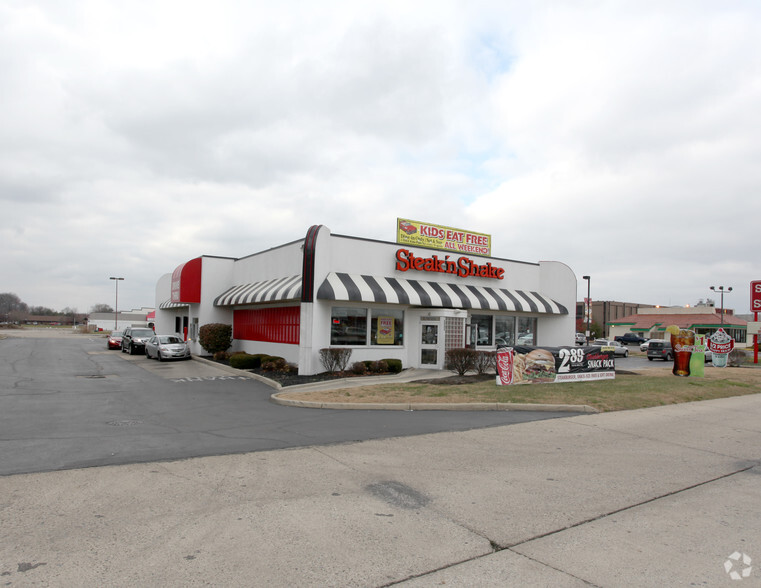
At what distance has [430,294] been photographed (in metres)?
21.7

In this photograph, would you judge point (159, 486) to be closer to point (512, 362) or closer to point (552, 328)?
point (512, 362)

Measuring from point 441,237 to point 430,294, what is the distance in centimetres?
355

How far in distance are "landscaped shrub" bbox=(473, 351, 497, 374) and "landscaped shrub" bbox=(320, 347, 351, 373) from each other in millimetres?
4765

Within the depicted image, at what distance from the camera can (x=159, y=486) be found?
6160 millimetres

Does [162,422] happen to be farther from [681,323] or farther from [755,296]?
[681,323]

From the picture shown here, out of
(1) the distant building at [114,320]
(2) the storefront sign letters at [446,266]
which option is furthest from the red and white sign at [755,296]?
(1) the distant building at [114,320]

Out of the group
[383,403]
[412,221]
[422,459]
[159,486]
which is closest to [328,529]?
[159,486]

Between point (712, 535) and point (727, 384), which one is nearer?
point (712, 535)

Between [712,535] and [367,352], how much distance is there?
16113 millimetres

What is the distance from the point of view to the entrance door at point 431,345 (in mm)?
21172

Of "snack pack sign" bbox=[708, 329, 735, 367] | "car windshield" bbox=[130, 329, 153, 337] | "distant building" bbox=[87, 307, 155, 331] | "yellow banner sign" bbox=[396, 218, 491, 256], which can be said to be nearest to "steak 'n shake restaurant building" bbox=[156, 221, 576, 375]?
"yellow banner sign" bbox=[396, 218, 491, 256]

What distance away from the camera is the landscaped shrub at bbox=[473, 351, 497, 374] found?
19.0m

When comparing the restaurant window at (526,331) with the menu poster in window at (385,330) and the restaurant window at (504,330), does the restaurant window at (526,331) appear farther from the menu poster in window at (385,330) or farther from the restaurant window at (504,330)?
the menu poster in window at (385,330)

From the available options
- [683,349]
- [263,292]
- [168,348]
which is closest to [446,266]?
[263,292]
